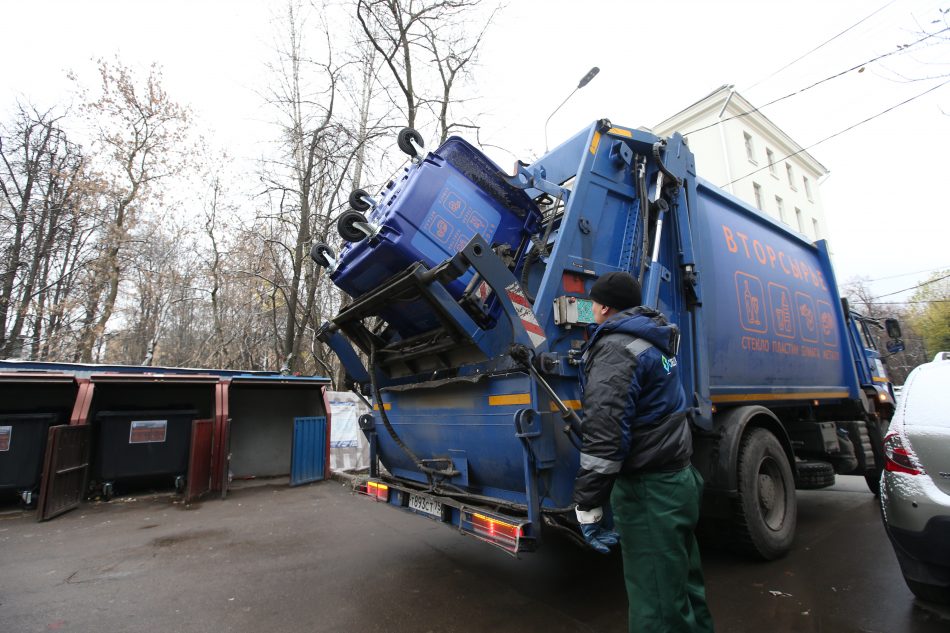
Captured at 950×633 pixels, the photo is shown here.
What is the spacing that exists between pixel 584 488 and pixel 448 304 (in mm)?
1284

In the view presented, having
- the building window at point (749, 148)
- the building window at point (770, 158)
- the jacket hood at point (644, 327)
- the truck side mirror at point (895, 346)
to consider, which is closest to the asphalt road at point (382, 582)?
the jacket hood at point (644, 327)

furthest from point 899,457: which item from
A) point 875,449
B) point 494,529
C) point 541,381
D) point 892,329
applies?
point 892,329

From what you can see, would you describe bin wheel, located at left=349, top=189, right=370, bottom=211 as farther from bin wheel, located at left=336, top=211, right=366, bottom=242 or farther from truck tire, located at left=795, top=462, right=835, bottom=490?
truck tire, located at left=795, top=462, right=835, bottom=490

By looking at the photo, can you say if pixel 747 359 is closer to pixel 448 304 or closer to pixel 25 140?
pixel 448 304

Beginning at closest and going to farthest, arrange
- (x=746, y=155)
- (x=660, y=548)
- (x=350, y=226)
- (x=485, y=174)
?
(x=660, y=548), (x=350, y=226), (x=485, y=174), (x=746, y=155)

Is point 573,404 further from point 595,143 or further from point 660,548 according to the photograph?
point 595,143

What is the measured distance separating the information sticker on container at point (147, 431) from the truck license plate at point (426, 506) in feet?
18.6

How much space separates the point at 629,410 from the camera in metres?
1.98

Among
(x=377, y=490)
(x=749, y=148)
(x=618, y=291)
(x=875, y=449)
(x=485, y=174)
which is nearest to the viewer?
(x=618, y=291)

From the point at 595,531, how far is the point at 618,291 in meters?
1.17

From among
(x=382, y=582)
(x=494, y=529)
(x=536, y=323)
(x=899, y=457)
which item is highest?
(x=536, y=323)

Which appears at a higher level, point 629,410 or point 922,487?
point 629,410

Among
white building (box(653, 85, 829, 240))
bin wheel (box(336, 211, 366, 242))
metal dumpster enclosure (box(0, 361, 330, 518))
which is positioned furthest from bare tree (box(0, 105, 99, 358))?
white building (box(653, 85, 829, 240))

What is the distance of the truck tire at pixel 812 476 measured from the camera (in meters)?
4.56
